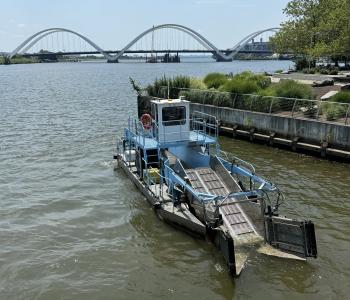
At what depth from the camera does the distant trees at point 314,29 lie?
142ft

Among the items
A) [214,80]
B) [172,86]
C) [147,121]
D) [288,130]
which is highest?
[214,80]

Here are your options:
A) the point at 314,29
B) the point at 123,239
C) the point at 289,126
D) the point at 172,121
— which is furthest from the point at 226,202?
the point at 314,29

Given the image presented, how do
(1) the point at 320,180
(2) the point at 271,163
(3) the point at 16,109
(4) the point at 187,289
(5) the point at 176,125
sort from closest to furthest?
(4) the point at 187,289 → (5) the point at 176,125 → (1) the point at 320,180 → (2) the point at 271,163 → (3) the point at 16,109

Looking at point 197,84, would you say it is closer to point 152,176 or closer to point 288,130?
point 288,130

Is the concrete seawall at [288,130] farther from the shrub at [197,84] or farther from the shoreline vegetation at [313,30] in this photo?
the shoreline vegetation at [313,30]

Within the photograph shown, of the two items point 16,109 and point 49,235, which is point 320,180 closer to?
point 49,235

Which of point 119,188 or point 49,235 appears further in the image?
point 119,188

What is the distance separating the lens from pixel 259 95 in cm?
2878

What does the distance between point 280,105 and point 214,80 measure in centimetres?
1116

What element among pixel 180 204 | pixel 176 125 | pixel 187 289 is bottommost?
pixel 187 289

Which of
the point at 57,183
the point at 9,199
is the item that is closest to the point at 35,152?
the point at 57,183

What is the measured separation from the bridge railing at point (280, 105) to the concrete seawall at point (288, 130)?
605 millimetres

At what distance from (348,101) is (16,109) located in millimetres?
35136

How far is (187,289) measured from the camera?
464 inches
